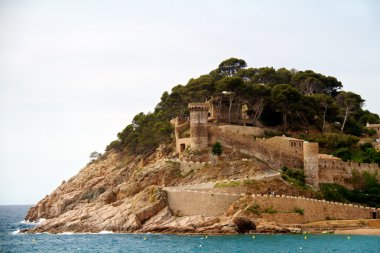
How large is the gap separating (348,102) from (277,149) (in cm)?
1832

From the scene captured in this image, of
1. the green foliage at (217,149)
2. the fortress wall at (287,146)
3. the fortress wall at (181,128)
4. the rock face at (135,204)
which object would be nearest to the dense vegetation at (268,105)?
the fortress wall at (181,128)

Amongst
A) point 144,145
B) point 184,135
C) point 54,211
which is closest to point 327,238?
point 184,135

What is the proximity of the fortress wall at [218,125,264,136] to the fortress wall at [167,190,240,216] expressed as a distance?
9.90 meters

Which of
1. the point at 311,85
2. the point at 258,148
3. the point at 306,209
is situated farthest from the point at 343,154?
the point at 311,85

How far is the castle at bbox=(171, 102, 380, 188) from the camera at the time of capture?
190ft

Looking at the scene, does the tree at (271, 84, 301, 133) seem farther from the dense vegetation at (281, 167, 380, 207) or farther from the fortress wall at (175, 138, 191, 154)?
the fortress wall at (175, 138, 191, 154)

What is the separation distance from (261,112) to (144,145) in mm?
12005

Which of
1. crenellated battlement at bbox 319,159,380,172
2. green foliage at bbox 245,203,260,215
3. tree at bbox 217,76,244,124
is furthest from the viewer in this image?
tree at bbox 217,76,244,124

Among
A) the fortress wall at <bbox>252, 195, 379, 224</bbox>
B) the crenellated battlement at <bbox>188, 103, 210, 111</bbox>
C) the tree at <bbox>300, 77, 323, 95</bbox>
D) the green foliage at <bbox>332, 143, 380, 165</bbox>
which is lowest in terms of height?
the fortress wall at <bbox>252, 195, 379, 224</bbox>

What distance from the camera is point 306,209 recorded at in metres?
52.0

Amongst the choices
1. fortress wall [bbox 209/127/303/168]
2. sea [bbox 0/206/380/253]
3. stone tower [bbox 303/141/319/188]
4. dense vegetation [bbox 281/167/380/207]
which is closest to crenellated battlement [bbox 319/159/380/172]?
dense vegetation [bbox 281/167/380/207]

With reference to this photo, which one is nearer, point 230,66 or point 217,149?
point 217,149

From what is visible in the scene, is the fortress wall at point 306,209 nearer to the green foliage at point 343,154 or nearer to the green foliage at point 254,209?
the green foliage at point 254,209

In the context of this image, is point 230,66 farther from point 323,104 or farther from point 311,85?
point 323,104
